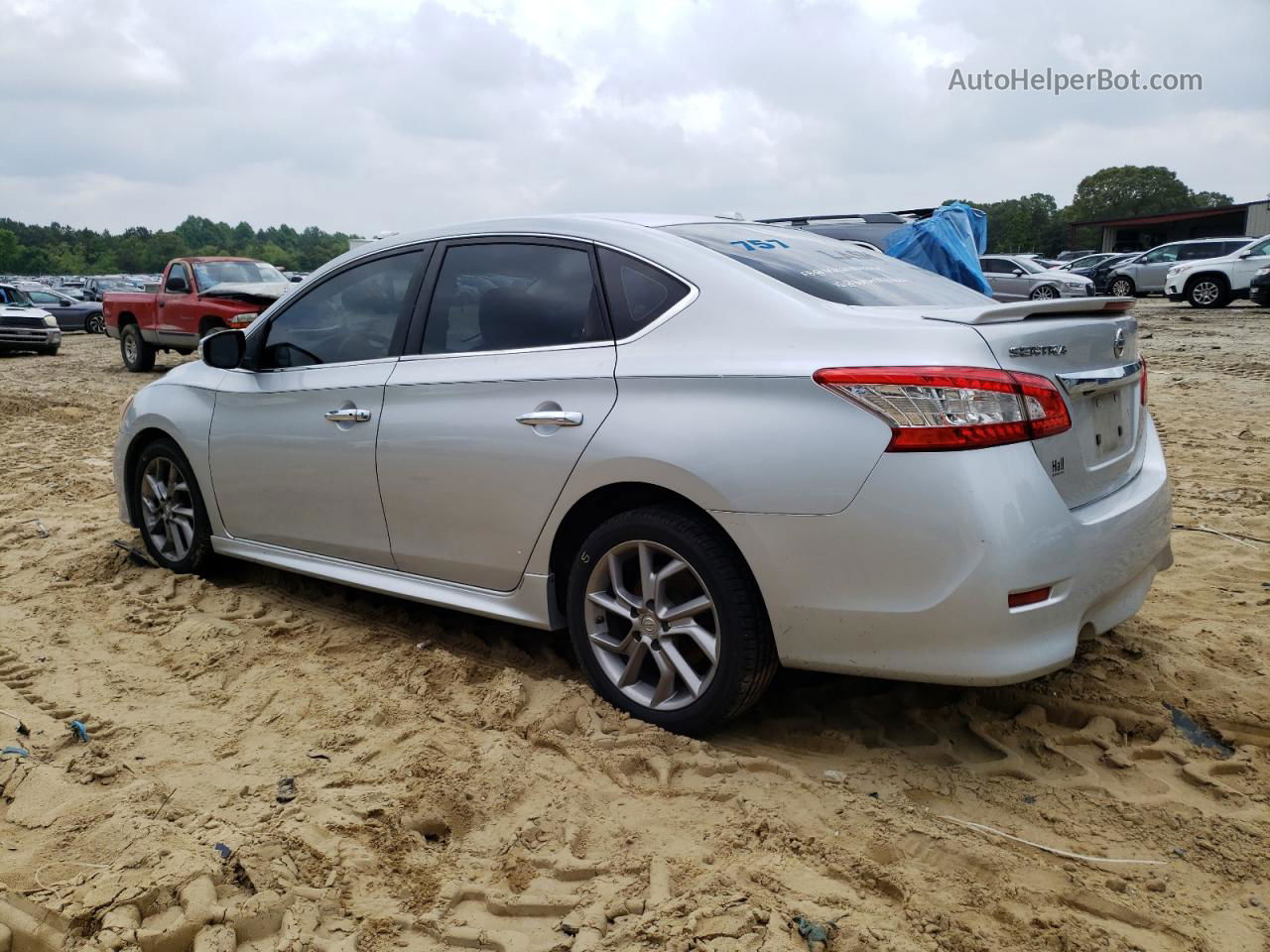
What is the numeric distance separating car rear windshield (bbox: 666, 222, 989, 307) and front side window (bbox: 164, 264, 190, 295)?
1473cm

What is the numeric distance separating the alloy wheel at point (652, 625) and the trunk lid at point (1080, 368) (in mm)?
1051

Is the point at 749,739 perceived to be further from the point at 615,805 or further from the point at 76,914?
the point at 76,914

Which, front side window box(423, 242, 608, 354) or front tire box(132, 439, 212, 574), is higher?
front side window box(423, 242, 608, 354)

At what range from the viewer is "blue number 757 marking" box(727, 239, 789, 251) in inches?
140

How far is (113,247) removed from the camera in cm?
10106

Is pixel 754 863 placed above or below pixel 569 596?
below

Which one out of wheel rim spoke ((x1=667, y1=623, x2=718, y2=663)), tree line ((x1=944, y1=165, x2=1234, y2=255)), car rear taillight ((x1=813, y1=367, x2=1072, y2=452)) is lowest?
wheel rim spoke ((x1=667, y1=623, x2=718, y2=663))

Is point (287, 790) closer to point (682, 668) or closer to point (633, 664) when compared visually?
point (633, 664)

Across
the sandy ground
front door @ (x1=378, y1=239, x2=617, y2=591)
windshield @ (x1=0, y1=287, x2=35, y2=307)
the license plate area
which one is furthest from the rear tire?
windshield @ (x1=0, y1=287, x2=35, y2=307)

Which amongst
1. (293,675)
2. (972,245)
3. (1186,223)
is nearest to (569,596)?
(293,675)

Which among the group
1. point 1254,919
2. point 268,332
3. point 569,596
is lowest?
point 1254,919

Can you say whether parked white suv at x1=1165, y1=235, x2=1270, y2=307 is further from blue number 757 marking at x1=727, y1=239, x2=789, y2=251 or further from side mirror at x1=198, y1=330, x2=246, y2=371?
side mirror at x1=198, y1=330, x2=246, y2=371

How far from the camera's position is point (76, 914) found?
2.35 meters

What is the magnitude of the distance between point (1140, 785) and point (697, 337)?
5.90ft
